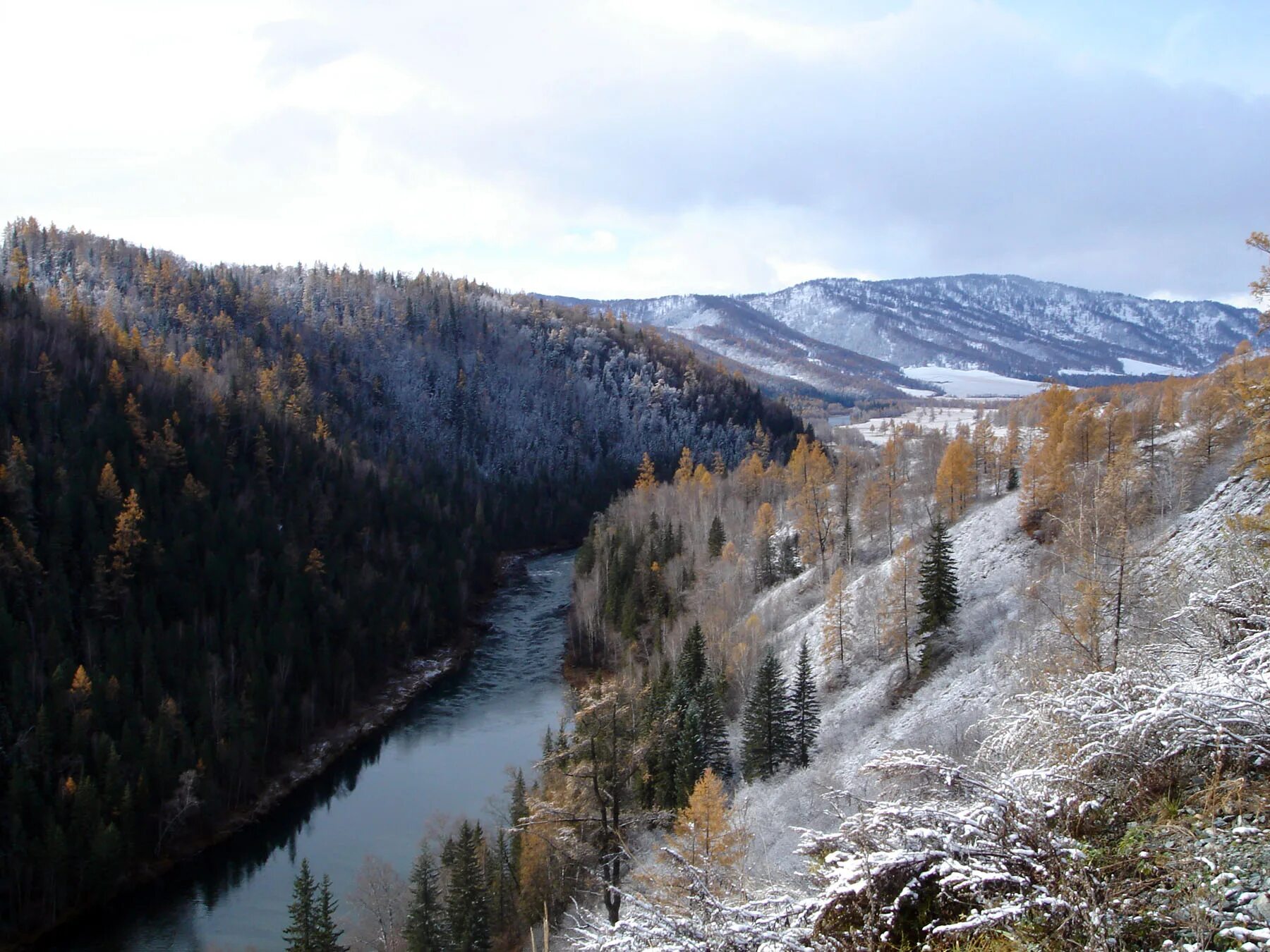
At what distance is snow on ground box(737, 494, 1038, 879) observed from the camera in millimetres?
32812

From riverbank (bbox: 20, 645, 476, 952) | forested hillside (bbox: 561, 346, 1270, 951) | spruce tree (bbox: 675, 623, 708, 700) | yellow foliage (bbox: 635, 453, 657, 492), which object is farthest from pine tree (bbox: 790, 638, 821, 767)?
yellow foliage (bbox: 635, 453, 657, 492)

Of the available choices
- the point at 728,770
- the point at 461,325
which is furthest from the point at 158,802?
the point at 461,325

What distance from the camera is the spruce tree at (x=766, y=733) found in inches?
1602

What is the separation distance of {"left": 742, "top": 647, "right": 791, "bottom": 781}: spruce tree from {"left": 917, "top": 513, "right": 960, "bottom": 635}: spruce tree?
419 inches

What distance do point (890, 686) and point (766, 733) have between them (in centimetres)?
836

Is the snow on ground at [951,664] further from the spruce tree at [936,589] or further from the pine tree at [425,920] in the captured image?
the pine tree at [425,920]

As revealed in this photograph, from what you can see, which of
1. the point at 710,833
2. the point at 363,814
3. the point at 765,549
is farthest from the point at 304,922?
the point at 765,549

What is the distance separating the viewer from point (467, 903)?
31.5 metres

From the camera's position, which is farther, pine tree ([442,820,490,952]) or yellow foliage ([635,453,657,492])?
yellow foliage ([635,453,657,492])

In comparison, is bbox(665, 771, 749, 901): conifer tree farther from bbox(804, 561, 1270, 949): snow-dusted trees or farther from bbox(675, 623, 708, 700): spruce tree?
bbox(804, 561, 1270, 949): snow-dusted trees

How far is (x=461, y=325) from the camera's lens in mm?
193125

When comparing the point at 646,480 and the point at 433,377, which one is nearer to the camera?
the point at 646,480

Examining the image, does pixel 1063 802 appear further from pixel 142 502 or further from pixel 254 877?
pixel 142 502

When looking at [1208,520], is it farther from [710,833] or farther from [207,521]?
[207,521]
